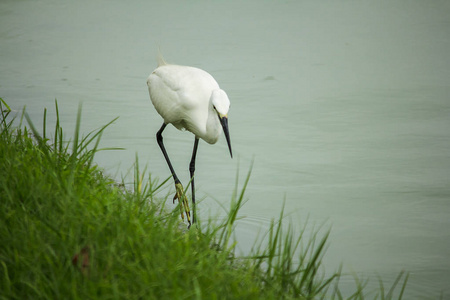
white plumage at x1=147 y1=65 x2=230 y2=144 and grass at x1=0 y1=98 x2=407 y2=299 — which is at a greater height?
white plumage at x1=147 y1=65 x2=230 y2=144

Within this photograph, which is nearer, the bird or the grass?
the grass

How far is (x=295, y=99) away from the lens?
566cm

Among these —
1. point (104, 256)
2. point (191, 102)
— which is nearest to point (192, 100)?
point (191, 102)

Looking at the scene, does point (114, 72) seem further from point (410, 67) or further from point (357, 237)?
point (357, 237)

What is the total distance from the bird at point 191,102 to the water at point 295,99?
423 millimetres

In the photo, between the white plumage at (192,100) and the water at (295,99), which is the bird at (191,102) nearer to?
the white plumage at (192,100)

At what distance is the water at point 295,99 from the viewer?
356 centimetres

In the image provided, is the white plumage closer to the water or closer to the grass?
the water

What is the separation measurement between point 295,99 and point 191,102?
2.16 metres

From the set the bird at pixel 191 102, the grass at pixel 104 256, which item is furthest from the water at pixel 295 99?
the grass at pixel 104 256

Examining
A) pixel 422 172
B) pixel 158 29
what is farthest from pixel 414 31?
pixel 422 172

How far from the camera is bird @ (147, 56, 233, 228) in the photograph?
3513 mm

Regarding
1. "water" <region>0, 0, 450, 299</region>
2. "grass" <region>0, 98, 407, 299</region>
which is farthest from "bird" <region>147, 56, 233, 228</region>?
"grass" <region>0, 98, 407, 299</region>

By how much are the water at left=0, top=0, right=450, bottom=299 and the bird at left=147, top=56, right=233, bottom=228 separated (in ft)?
1.39
